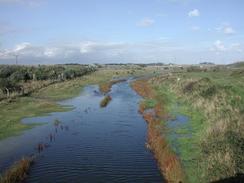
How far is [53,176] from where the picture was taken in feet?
62.1

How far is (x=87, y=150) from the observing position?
24.0 meters

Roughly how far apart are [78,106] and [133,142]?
73.5ft

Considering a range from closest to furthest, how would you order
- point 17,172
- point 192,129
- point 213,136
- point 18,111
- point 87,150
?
point 17,172
point 213,136
point 87,150
point 192,129
point 18,111

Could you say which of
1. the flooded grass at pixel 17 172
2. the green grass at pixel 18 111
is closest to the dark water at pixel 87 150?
the flooded grass at pixel 17 172

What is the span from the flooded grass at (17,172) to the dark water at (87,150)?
426mm

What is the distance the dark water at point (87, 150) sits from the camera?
19.2 m

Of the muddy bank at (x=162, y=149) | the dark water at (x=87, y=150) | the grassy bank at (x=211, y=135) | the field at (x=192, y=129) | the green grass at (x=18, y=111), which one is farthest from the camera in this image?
the green grass at (x=18, y=111)

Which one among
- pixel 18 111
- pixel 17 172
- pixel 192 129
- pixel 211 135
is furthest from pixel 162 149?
pixel 18 111

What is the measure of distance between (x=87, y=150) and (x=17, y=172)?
6266 mm

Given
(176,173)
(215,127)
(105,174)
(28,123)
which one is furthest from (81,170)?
(28,123)

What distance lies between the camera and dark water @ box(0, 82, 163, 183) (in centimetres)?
1916

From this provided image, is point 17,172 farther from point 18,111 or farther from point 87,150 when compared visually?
point 18,111

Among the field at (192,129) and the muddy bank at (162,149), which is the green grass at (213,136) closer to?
the field at (192,129)

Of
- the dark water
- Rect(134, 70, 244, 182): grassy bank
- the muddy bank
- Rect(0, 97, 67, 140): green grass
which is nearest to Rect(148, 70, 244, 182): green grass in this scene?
Rect(134, 70, 244, 182): grassy bank
